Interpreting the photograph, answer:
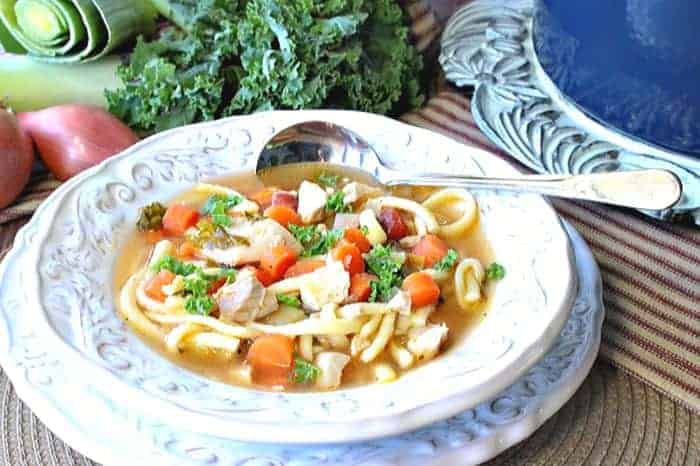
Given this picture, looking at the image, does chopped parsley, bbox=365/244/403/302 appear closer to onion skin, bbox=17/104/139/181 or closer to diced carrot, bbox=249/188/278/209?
diced carrot, bbox=249/188/278/209

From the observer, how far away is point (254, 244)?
1.76 m

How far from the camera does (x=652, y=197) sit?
5.78ft

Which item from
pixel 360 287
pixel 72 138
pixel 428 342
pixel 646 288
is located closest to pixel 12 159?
pixel 72 138

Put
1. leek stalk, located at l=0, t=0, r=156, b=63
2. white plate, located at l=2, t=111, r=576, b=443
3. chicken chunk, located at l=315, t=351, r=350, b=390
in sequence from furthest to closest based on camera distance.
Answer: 1. leek stalk, located at l=0, t=0, r=156, b=63
2. chicken chunk, located at l=315, t=351, r=350, b=390
3. white plate, located at l=2, t=111, r=576, b=443

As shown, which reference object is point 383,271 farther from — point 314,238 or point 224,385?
point 224,385

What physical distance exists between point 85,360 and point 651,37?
137cm

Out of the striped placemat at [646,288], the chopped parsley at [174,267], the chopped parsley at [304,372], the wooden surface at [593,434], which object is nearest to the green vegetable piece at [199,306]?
the chopped parsley at [174,267]

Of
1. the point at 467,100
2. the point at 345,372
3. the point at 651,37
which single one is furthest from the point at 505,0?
the point at 345,372

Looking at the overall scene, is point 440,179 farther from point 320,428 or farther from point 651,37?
point 320,428

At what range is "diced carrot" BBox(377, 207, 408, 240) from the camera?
6.12ft

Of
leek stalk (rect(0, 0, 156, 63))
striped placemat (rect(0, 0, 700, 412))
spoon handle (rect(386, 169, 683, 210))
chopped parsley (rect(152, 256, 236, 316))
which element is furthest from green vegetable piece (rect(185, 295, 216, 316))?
leek stalk (rect(0, 0, 156, 63))

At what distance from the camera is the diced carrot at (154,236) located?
182cm

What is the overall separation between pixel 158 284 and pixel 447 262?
1.85ft

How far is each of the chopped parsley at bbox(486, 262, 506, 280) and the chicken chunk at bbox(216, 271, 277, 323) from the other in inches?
16.4
